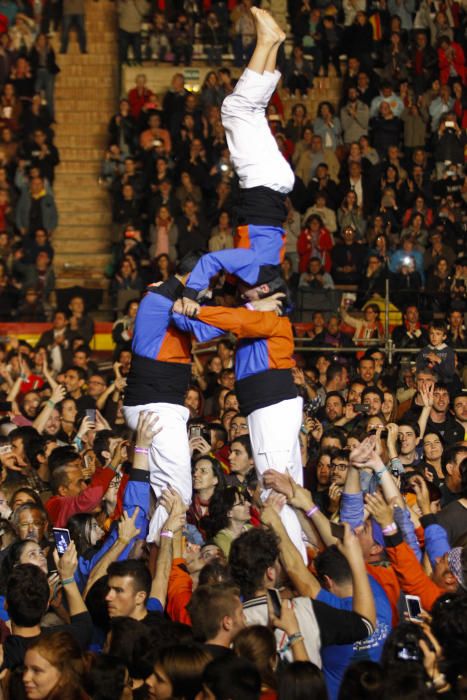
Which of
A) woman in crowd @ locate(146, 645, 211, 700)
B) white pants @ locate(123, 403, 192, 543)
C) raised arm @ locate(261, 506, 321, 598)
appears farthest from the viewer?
white pants @ locate(123, 403, 192, 543)

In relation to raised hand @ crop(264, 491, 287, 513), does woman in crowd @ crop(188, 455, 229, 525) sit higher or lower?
lower

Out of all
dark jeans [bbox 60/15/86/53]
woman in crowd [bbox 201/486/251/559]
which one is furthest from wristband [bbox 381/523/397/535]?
dark jeans [bbox 60/15/86/53]

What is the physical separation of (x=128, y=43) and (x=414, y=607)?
16.6 meters

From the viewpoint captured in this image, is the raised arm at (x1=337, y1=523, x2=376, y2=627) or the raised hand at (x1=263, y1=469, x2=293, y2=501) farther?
the raised hand at (x1=263, y1=469, x2=293, y2=501)

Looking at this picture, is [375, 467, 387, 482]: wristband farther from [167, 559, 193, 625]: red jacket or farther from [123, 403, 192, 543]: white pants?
[123, 403, 192, 543]: white pants

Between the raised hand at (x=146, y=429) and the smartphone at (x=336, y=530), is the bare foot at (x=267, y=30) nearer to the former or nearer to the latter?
the raised hand at (x=146, y=429)

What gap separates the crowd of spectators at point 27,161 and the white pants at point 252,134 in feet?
31.3

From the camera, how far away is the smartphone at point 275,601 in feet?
18.4

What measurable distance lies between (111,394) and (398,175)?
6.66m

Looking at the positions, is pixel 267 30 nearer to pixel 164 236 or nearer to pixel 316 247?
pixel 316 247

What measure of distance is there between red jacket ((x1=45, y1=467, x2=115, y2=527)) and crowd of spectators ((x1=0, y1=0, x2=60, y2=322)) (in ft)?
26.5

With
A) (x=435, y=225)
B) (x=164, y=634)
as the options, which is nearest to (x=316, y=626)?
(x=164, y=634)

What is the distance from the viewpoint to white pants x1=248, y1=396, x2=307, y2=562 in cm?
787

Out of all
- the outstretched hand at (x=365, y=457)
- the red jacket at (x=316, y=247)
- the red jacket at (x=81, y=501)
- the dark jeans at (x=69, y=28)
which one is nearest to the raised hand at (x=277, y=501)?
the outstretched hand at (x=365, y=457)
